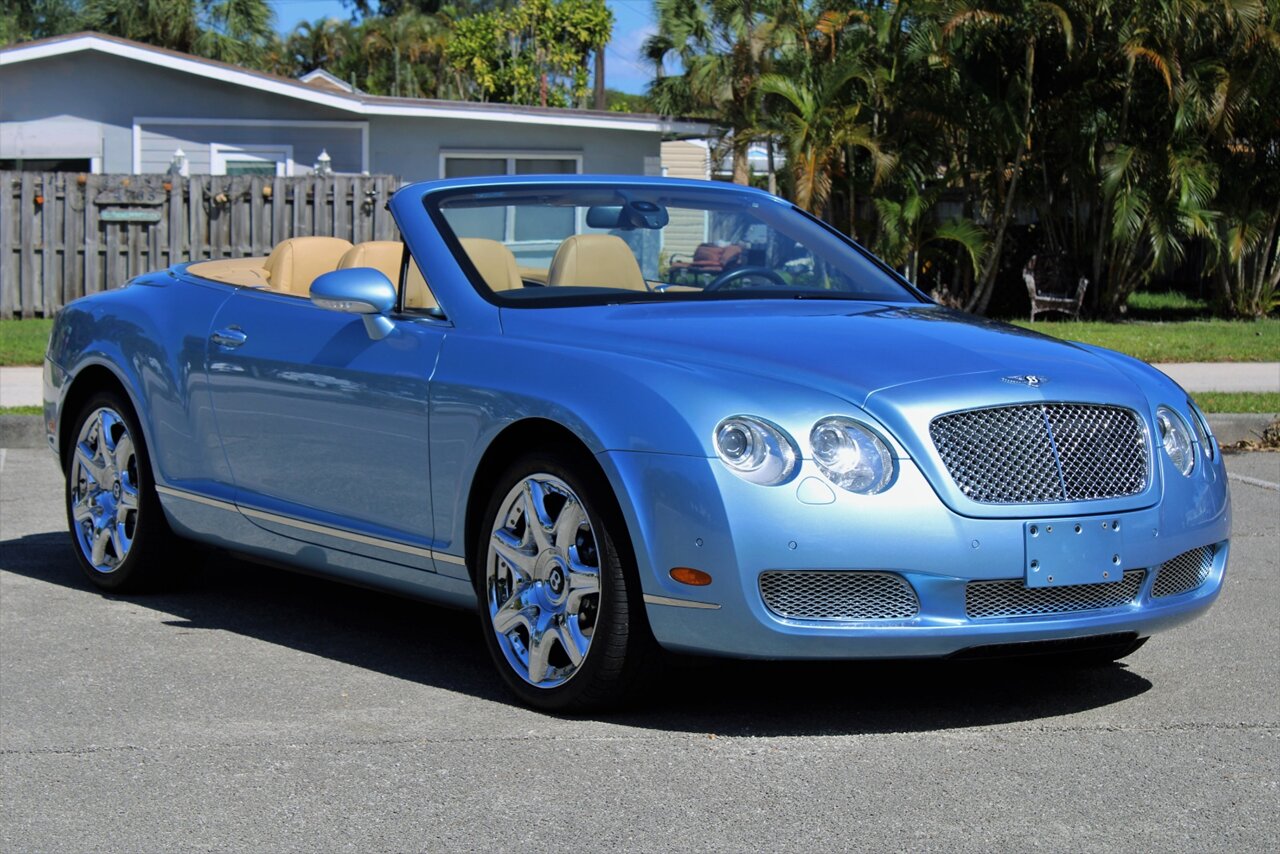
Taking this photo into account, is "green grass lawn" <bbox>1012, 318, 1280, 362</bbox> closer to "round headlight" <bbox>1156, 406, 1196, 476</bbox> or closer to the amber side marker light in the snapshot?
"round headlight" <bbox>1156, 406, 1196, 476</bbox>

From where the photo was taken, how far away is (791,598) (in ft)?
15.3

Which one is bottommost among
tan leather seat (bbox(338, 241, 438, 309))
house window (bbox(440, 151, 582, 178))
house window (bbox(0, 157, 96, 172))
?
tan leather seat (bbox(338, 241, 438, 309))

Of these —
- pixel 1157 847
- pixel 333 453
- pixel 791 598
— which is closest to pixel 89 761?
pixel 333 453

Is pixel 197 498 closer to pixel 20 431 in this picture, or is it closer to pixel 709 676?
pixel 709 676

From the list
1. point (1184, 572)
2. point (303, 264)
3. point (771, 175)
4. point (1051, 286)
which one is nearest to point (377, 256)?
point (303, 264)

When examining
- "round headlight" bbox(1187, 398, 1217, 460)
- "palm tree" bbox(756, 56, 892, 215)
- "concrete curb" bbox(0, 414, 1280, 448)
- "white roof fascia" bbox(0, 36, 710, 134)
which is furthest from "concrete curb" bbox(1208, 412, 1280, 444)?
"white roof fascia" bbox(0, 36, 710, 134)

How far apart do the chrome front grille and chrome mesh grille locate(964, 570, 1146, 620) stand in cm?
22

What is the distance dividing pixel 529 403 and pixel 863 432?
0.98m

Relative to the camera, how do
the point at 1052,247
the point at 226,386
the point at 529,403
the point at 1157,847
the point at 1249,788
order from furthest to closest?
1. the point at 1052,247
2. the point at 226,386
3. the point at 529,403
4. the point at 1249,788
5. the point at 1157,847

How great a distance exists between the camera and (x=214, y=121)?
83.1 ft

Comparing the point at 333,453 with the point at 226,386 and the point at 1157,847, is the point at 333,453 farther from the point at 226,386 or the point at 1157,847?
the point at 1157,847

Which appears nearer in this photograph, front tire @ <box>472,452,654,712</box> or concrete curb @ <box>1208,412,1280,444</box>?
front tire @ <box>472,452,654,712</box>

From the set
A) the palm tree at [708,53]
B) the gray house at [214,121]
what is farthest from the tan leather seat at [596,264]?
the palm tree at [708,53]

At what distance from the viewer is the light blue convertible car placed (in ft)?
15.3
